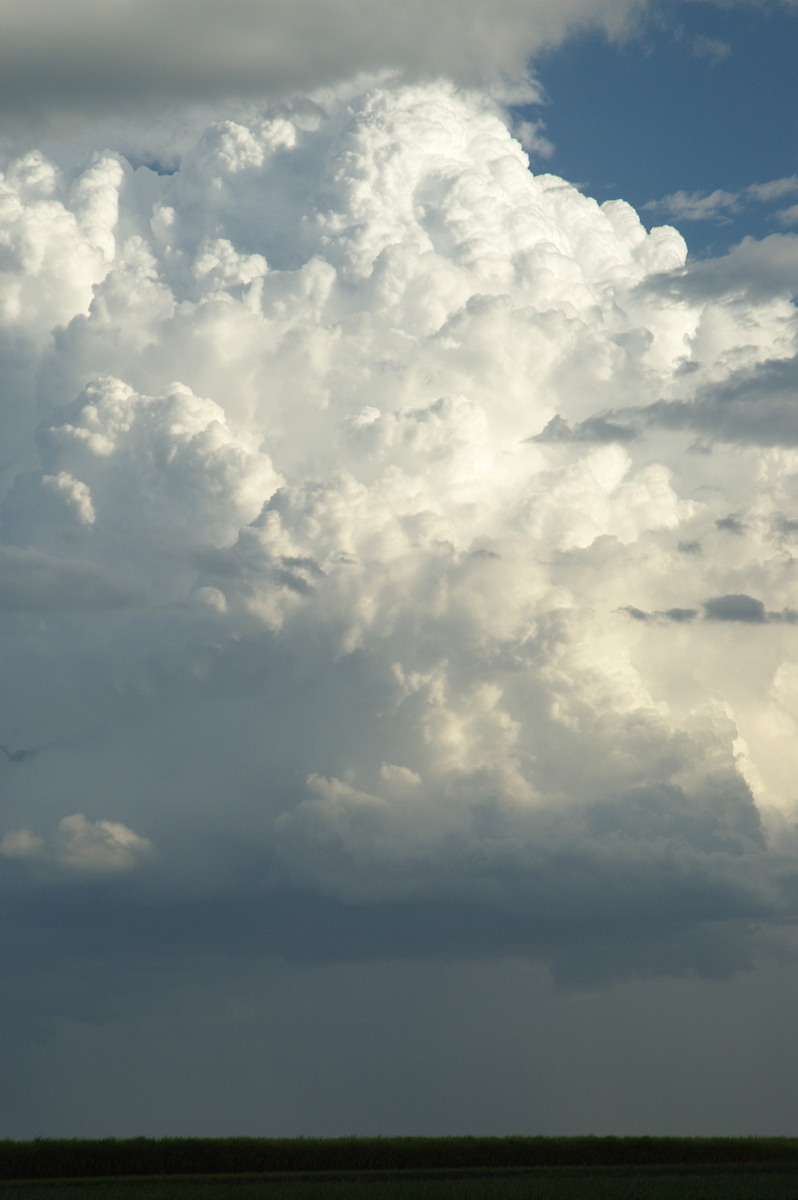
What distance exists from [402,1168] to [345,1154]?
328 centimetres

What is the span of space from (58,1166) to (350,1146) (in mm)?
15903

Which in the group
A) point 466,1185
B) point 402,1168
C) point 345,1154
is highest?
point 345,1154

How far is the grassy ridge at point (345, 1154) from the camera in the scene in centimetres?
6538

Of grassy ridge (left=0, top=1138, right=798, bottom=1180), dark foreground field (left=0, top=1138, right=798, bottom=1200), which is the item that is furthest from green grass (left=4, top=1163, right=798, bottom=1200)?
grassy ridge (left=0, top=1138, right=798, bottom=1180)

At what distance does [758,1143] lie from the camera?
70875 mm

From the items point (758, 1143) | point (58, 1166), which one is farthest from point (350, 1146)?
point (758, 1143)

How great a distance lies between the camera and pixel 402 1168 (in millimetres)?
66438

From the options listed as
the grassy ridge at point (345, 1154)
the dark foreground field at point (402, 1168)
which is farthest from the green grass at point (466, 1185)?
the grassy ridge at point (345, 1154)

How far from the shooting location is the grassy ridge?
65375mm

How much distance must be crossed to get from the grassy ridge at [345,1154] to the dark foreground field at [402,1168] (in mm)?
57

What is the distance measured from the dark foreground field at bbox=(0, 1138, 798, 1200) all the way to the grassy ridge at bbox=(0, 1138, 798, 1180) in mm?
57

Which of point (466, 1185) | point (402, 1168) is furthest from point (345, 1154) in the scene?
point (466, 1185)

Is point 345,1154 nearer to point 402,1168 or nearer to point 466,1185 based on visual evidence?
point 402,1168

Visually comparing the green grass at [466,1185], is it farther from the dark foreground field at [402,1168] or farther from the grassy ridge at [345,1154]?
the grassy ridge at [345,1154]
